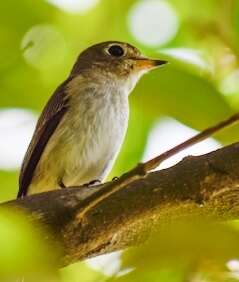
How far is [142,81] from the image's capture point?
55.0 inches

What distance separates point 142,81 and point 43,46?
1.52ft

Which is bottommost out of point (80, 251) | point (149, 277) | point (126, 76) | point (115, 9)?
point (149, 277)

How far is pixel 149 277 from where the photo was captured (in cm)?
79

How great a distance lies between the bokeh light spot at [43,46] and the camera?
1.24 meters

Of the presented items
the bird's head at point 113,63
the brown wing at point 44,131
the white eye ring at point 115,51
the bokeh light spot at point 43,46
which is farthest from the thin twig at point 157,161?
the white eye ring at point 115,51

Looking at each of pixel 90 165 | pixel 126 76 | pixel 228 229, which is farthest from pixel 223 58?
pixel 126 76

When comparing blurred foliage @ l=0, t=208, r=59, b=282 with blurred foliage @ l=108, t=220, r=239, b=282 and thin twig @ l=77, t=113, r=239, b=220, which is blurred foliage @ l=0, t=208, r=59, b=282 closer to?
blurred foliage @ l=108, t=220, r=239, b=282

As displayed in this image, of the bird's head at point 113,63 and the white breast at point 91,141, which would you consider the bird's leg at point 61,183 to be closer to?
the white breast at point 91,141

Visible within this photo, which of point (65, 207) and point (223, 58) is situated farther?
point (65, 207)

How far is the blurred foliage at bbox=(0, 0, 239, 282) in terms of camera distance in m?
0.72

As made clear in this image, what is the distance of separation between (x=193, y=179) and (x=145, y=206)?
157 mm

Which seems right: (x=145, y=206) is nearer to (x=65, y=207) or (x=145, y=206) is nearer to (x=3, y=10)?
(x=65, y=207)

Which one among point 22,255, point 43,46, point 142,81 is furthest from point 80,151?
point 22,255

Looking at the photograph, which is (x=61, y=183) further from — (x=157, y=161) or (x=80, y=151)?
(x=157, y=161)
